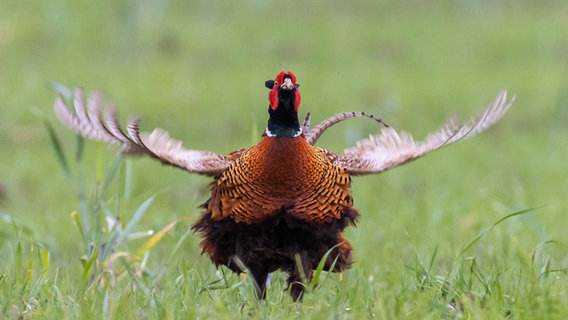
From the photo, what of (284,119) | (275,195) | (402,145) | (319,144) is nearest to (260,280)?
(275,195)

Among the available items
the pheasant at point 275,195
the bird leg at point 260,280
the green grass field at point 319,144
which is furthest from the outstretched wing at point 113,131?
the bird leg at point 260,280

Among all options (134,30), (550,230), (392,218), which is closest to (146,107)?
(134,30)

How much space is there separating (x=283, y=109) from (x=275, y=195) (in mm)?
319

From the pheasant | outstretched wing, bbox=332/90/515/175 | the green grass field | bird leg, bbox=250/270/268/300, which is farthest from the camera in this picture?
outstretched wing, bbox=332/90/515/175

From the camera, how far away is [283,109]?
12.7 ft

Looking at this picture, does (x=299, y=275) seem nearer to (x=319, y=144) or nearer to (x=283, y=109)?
(x=283, y=109)

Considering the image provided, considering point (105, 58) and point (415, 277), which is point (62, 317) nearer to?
point (415, 277)

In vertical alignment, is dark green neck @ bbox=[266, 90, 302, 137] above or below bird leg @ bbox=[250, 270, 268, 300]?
above

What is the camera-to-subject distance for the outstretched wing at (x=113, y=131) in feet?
12.7

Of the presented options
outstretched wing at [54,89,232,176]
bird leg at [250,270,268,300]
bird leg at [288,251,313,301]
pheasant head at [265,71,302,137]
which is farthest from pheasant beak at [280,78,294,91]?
bird leg at [250,270,268,300]

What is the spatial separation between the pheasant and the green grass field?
4.1 inches

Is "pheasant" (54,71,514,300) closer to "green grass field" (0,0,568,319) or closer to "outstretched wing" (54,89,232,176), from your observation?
"outstretched wing" (54,89,232,176)

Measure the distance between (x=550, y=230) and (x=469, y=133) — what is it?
1.98m

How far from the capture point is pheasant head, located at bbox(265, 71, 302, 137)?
3840mm
